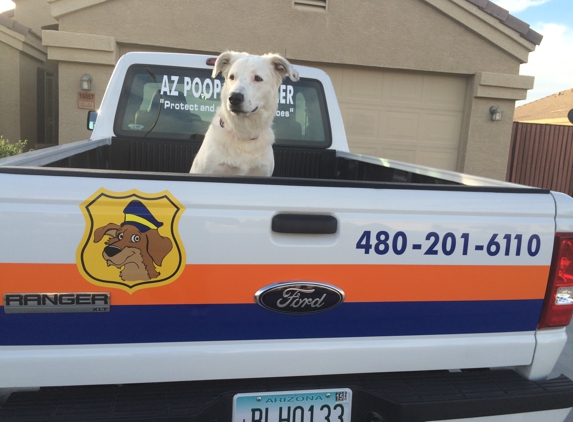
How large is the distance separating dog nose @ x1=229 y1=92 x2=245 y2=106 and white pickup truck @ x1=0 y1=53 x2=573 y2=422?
1.47 meters

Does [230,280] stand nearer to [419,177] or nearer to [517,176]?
[419,177]

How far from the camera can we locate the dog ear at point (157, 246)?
1554mm

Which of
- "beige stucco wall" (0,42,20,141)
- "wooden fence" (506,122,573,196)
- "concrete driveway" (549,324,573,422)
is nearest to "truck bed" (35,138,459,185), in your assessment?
"concrete driveway" (549,324,573,422)

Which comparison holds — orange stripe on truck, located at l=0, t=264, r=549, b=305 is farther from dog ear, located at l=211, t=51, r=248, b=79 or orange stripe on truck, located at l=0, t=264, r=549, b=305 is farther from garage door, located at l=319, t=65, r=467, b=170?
garage door, located at l=319, t=65, r=467, b=170

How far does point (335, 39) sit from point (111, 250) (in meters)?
9.10

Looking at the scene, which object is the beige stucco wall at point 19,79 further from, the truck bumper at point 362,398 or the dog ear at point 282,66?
the truck bumper at point 362,398

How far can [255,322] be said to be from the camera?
168 centimetres

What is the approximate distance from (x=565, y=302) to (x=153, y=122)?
3222mm

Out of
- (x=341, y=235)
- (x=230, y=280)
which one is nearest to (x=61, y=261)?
(x=230, y=280)

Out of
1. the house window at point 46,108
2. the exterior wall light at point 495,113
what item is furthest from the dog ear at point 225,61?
the house window at point 46,108

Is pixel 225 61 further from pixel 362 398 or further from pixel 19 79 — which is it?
pixel 19 79

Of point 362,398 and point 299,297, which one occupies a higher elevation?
point 299,297

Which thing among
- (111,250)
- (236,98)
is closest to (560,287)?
(111,250)

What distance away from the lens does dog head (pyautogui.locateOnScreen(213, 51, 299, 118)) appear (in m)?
3.17
